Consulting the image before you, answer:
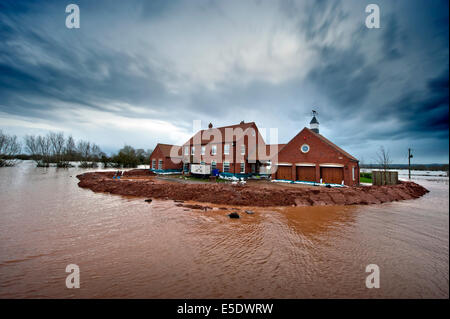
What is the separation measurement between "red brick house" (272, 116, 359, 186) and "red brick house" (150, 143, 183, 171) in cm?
2181

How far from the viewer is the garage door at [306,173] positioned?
68.5ft

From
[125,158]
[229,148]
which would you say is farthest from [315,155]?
[125,158]

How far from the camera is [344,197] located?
13.1m

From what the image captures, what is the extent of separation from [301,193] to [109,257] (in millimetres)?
12755

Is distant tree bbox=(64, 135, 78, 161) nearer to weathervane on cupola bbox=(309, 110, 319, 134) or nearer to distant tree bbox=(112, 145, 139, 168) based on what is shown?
distant tree bbox=(112, 145, 139, 168)

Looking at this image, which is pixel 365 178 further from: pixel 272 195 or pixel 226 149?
pixel 272 195

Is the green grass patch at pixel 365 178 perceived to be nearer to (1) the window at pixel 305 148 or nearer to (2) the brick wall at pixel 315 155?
(2) the brick wall at pixel 315 155

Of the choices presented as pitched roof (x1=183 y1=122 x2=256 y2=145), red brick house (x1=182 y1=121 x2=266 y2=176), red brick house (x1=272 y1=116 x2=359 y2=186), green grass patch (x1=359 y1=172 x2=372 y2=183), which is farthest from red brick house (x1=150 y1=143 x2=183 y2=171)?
green grass patch (x1=359 y1=172 x2=372 y2=183)

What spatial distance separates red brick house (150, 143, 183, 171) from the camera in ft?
114

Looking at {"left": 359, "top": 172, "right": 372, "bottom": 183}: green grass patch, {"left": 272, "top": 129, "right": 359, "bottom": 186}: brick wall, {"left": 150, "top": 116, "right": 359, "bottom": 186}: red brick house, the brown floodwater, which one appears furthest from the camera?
{"left": 359, "top": 172, "right": 372, "bottom": 183}: green grass patch

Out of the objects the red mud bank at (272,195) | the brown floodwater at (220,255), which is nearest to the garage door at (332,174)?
the red mud bank at (272,195)

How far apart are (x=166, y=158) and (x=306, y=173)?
26.7m
